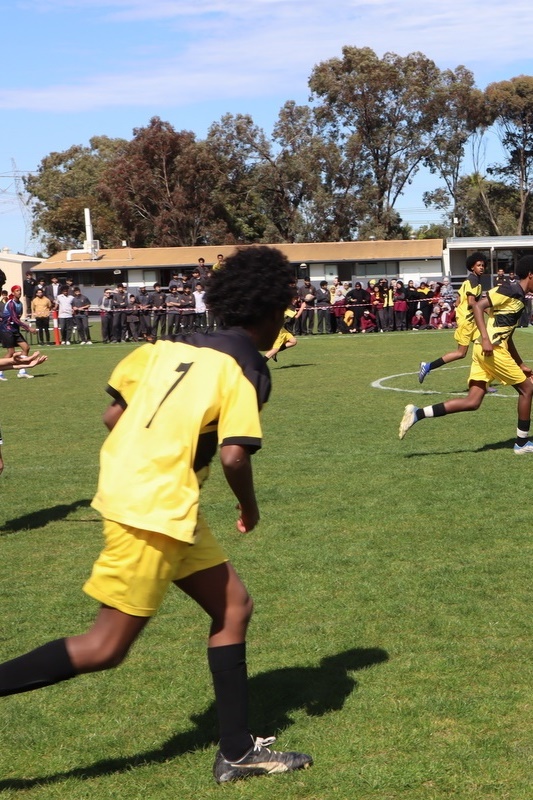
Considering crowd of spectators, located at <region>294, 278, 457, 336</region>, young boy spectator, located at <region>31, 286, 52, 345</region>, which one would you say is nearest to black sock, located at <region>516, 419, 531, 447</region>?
young boy spectator, located at <region>31, 286, 52, 345</region>

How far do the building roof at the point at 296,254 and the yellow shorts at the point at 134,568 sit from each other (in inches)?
2224

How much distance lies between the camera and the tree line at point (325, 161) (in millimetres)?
68625

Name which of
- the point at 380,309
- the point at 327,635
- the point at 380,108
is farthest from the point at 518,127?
the point at 327,635

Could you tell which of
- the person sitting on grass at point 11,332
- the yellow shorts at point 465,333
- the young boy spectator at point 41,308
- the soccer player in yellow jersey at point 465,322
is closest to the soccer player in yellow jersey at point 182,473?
the person sitting on grass at point 11,332

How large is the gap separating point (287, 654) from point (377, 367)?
54.0 ft

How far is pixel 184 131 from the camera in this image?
234 feet

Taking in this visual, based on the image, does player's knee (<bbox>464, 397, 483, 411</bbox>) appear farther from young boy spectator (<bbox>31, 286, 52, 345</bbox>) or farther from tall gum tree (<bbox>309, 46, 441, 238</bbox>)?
tall gum tree (<bbox>309, 46, 441, 238</bbox>)

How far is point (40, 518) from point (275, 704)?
4.60m

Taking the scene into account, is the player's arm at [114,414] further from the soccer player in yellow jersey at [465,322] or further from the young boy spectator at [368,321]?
the young boy spectator at [368,321]

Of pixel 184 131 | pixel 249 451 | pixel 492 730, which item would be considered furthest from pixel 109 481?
pixel 184 131

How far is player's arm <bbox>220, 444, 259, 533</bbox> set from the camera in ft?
11.8

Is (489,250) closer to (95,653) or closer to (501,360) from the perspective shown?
(501,360)

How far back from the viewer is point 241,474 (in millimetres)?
3652

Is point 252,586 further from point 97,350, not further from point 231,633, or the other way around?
point 97,350
